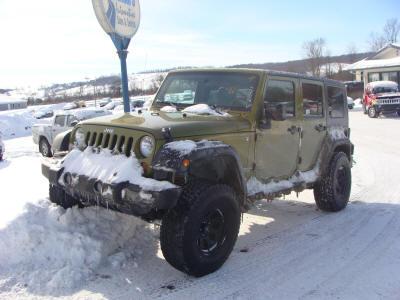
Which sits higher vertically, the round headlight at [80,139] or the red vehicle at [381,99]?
the red vehicle at [381,99]

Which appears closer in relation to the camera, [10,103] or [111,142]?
[111,142]

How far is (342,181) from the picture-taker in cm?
690

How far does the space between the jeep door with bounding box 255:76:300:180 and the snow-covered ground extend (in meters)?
0.86

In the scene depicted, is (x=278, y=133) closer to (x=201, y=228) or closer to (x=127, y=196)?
(x=201, y=228)

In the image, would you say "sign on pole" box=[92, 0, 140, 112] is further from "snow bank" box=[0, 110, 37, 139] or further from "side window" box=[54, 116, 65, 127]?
"snow bank" box=[0, 110, 37, 139]

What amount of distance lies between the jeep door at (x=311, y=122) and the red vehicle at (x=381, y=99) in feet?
71.1

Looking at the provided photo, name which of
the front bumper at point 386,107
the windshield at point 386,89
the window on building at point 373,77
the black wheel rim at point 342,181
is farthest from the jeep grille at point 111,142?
the window on building at point 373,77

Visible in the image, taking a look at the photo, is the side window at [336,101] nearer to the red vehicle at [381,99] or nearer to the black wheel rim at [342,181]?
the black wheel rim at [342,181]

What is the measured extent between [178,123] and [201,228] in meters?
1.01

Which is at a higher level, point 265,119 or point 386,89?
point 386,89

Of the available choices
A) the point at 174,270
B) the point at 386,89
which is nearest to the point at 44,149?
the point at 174,270

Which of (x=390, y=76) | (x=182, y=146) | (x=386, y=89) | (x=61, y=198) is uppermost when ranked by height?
(x=390, y=76)

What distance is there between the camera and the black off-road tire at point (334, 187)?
651cm

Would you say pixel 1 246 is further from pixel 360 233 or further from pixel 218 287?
pixel 360 233
